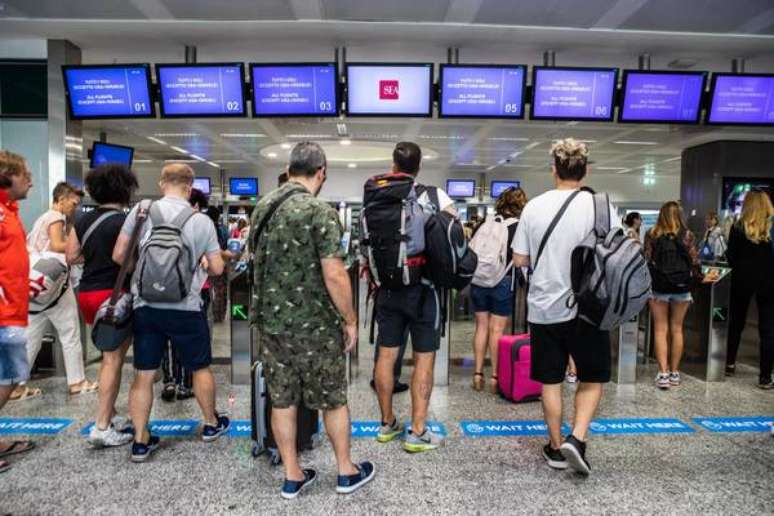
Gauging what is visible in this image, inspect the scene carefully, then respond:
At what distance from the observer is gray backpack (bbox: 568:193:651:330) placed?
2.24m

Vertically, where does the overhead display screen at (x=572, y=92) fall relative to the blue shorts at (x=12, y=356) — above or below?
above

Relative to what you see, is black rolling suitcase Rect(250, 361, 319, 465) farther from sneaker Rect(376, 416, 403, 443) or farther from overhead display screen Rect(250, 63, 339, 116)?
overhead display screen Rect(250, 63, 339, 116)

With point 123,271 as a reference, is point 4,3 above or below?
above

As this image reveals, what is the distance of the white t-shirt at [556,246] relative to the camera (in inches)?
93.2

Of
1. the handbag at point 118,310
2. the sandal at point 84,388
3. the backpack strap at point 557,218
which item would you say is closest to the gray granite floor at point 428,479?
the sandal at point 84,388

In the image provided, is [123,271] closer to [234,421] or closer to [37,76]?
[234,421]

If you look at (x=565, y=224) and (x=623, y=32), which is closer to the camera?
(x=565, y=224)

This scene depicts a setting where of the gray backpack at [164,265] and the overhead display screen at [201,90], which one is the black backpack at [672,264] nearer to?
the gray backpack at [164,265]

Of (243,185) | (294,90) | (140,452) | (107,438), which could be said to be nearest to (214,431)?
(140,452)

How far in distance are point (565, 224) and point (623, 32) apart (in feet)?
10.1

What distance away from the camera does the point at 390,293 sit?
104 inches

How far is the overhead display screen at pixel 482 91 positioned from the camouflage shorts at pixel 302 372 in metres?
3.27

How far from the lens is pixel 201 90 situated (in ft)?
15.0

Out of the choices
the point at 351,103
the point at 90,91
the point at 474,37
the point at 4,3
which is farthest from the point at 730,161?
the point at 4,3
